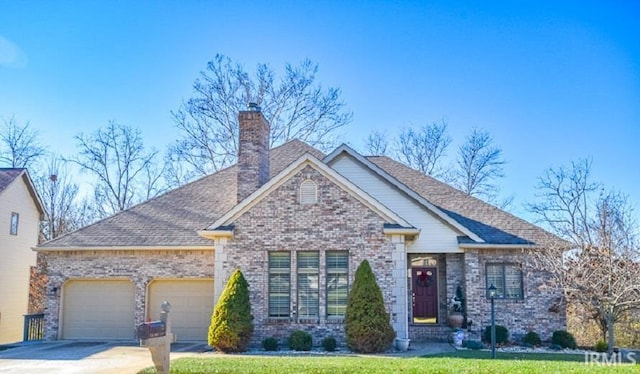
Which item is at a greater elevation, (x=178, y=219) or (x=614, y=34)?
(x=614, y=34)

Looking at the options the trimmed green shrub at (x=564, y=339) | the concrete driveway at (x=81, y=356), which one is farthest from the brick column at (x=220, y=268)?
the trimmed green shrub at (x=564, y=339)

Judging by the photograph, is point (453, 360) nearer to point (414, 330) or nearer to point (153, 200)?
point (414, 330)

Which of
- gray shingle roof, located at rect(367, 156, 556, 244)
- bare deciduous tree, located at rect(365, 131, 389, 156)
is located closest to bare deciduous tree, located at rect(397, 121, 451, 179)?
bare deciduous tree, located at rect(365, 131, 389, 156)

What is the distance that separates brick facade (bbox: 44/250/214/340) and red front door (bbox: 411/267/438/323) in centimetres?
688

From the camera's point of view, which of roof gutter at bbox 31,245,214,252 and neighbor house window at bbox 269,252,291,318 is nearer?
neighbor house window at bbox 269,252,291,318

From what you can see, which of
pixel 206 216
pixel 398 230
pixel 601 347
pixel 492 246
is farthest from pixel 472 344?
pixel 206 216

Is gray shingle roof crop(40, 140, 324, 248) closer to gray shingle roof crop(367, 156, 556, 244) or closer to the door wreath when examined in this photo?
gray shingle roof crop(367, 156, 556, 244)

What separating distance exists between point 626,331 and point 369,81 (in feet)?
38.5

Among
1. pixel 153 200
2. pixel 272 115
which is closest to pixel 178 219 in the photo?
pixel 153 200

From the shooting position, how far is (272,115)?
101 feet

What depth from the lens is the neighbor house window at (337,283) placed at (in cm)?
1552

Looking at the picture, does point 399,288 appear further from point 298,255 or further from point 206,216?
point 206,216

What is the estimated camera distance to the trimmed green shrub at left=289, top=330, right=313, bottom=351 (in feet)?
48.9

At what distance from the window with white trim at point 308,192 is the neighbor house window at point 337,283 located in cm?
152
